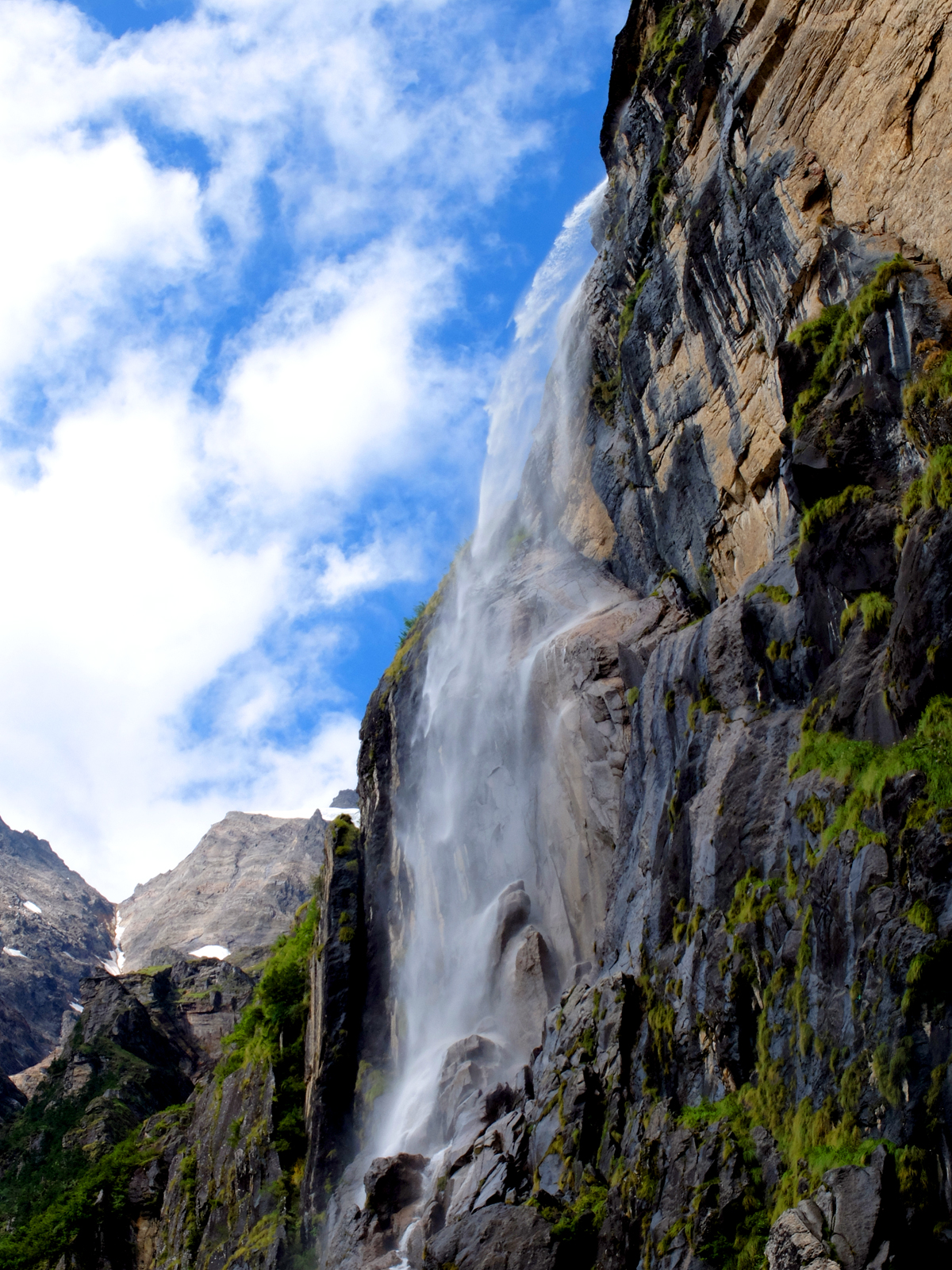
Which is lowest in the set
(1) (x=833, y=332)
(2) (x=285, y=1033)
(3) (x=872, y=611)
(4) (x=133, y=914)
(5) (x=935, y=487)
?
(2) (x=285, y=1033)

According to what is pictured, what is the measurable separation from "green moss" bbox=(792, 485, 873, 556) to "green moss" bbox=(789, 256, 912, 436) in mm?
1758

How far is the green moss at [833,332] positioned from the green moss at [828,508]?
1758 mm

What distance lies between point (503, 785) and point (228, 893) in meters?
127

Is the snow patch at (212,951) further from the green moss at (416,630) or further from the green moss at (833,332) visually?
the green moss at (833,332)

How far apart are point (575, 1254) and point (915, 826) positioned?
869cm

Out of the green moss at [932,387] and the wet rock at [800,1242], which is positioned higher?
the green moss at [932,387]

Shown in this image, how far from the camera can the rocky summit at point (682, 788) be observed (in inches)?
464

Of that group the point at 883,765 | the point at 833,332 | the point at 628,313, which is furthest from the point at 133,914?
the point at 883,765

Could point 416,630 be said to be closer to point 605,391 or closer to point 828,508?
point 605,391

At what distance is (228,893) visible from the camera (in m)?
148

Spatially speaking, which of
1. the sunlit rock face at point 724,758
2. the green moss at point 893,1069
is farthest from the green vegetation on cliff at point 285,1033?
the green moss at point 893,1069

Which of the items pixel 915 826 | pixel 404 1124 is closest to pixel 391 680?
pixel 404 1124

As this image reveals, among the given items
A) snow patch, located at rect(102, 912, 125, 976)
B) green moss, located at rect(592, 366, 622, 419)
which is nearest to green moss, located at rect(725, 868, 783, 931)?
green moss, located at rect(592, 366, 622, 419)

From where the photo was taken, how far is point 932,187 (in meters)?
15.7
